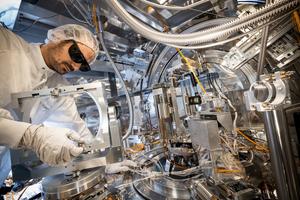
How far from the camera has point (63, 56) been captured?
3.81 ft

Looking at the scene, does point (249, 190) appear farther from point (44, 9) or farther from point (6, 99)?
point (44, 9)

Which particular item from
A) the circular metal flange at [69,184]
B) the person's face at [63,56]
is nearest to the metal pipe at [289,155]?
the circular metal flange at [69,184]

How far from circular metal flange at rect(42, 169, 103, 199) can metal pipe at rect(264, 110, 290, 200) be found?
2.81ft

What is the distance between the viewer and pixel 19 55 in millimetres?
1081

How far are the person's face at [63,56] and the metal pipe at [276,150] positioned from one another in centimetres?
120

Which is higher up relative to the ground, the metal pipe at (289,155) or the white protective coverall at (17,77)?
the white protective coverall at (17,77)

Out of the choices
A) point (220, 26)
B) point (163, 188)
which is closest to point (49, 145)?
point (163, 188)

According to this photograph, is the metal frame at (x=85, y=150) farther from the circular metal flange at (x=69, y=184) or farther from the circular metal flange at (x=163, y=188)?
the circular metal flange at (x=163, y=188)

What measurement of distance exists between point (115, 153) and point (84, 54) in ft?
2.60

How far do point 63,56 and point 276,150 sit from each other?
1.34 meters

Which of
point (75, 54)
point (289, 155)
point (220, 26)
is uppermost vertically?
point (75, 54)

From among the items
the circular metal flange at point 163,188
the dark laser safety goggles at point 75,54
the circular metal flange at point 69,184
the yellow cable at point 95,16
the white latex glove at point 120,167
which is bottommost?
the circular metal flange at point 163,188

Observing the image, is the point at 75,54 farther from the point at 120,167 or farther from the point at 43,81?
the point at 120,167

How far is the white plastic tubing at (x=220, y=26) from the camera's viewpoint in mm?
485
